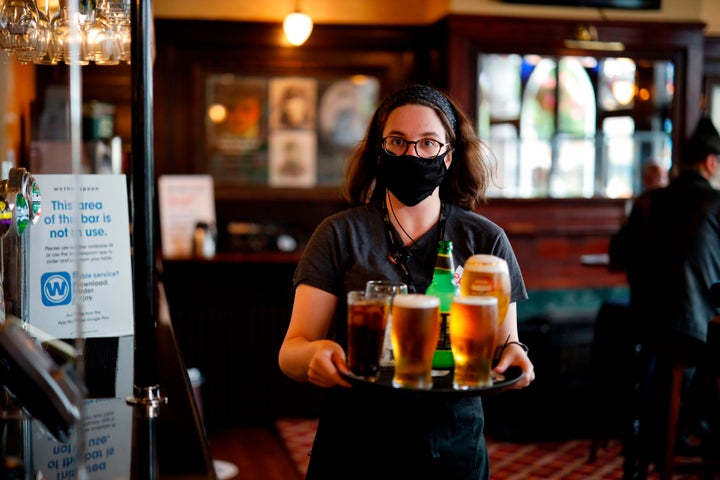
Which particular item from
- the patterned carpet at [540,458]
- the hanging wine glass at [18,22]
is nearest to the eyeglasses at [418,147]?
the hanging wine glass at [18,22]

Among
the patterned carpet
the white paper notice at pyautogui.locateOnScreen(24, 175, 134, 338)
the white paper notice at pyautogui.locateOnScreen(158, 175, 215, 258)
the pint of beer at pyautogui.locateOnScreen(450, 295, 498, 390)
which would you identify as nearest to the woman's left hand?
the pint of beer at pyautogui.locateOnScreen(450, 295, 498, 390)

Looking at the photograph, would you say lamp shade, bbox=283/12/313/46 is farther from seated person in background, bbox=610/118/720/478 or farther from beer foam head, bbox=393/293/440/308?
beer foam head, bbox=393/293/440/308

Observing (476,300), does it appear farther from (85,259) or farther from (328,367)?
(85,259)

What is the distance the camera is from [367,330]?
1603mm

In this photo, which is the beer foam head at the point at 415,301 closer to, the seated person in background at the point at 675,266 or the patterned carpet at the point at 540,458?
the seated person in background at the point at 675,266

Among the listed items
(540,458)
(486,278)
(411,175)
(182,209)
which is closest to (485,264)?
(486,278)

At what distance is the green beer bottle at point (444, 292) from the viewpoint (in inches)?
68.5

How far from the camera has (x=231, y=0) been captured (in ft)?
20.5

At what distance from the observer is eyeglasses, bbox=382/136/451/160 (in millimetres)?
1899

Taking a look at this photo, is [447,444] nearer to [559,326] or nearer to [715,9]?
[559,326]

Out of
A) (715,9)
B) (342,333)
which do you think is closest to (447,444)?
(342,333)

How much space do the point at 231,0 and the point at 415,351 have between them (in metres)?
5.20

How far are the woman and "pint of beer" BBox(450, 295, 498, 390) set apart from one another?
20 centimetres

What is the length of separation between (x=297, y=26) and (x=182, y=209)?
4.87 ft
